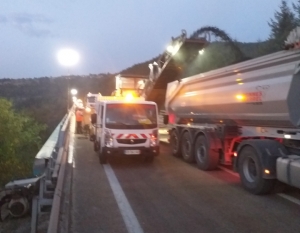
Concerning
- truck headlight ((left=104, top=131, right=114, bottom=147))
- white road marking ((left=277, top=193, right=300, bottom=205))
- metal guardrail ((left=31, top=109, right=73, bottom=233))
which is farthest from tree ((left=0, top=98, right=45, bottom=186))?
white road marking ((left=277, top=193, right=300, bottom=205))

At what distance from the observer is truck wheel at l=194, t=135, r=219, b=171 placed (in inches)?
485

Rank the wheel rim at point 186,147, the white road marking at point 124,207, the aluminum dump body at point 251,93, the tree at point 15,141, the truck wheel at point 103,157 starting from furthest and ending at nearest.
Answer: the tree at point 15,141 < the wheel rim at point 186,147 < the truck wheel at point 103,157 < the aluminum dump body at point 251,93 < the white road marking at point 124,207

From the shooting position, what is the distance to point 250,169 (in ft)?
32.7

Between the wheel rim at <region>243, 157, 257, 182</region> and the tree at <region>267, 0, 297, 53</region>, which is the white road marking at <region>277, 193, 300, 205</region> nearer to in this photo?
the wheel rim at <region>243, 157, 257, 182</region>

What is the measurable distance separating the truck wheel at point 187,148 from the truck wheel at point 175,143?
0.43 m

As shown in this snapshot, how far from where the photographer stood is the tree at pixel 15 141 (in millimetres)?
29736

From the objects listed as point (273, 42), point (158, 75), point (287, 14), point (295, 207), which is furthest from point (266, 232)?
point (287, 14)

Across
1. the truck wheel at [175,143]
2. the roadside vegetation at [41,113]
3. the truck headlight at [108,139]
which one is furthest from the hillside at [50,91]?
the truck headlight at [108,139]

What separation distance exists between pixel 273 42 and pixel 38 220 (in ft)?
61.8

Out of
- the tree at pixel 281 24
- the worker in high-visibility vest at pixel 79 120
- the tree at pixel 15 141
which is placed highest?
the tree at pixel 281 24

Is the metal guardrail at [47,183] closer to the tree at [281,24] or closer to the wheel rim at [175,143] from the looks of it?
the wheel rim at [175,143]

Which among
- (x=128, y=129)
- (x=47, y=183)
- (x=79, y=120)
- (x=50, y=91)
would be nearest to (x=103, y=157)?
(x=128, y=129)

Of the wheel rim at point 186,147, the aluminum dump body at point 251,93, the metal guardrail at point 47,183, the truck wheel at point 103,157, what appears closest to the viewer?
the aluminum dump body at point 251,93

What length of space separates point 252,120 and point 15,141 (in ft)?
91.4
